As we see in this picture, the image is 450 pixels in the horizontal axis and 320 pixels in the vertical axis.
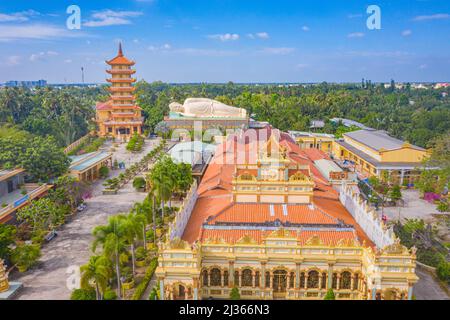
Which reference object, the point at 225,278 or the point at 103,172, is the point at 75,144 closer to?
the point at 103,172

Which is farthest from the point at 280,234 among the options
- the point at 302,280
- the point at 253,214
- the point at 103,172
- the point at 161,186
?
the point at 103,172

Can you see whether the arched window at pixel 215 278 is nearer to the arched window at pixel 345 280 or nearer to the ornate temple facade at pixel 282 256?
the ornate temple facade at pixel 282 256

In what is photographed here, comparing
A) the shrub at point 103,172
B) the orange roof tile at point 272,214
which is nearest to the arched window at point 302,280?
the orange roof tile at point 272,214

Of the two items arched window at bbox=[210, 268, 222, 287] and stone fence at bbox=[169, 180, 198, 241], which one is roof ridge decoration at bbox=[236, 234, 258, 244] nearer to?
arched window at bbox=[210, 268, 222, 287]

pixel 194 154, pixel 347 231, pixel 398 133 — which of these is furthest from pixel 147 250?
pixel 398 133

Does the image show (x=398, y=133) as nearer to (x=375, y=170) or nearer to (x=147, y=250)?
(x=375, y=170)
